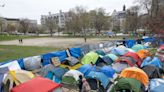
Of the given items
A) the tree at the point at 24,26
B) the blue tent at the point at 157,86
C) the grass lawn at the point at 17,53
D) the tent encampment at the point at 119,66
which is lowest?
the grass lawn at the point at 17,53

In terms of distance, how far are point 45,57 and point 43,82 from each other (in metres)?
9.23

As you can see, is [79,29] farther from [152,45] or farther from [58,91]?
[58,91]

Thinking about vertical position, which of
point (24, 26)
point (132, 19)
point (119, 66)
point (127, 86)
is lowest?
point (119, 66)

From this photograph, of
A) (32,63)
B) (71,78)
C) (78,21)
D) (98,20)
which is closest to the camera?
(71,78)

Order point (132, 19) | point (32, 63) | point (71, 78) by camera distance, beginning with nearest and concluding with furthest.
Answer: point (71, 78), point (32, 63), point (132, 19)

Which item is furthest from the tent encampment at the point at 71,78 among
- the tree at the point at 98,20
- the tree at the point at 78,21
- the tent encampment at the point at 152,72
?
the tree at the point at 98,20

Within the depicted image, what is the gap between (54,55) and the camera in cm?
1948

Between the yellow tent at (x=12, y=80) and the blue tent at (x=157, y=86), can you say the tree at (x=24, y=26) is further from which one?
the blue tent at (x=157, y=86)

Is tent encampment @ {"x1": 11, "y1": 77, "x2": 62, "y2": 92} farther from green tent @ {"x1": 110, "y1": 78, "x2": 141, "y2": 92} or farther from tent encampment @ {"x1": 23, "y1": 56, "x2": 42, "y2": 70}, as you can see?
tent encampment @ {"x1": 23, "y1": 56, "x2": 42, "y2": 70}

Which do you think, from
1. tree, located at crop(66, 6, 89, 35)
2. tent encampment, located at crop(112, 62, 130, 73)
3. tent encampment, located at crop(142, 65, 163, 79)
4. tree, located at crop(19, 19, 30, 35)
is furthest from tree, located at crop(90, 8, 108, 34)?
tent encampment, located at crop(142, 65, 163, 79)

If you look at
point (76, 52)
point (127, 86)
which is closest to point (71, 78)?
point (127, 86)

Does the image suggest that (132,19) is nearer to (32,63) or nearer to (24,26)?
(24,26)

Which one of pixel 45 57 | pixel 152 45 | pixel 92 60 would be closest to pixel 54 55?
pixel 45 57

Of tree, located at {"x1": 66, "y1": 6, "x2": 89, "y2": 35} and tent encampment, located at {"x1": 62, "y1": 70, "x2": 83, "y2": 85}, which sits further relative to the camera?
tree, located at {"x1": 66, "y1": 6, "x2": 89, "y2": 35}
